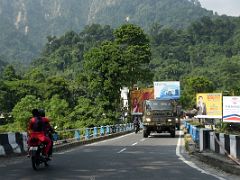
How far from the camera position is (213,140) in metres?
16.7

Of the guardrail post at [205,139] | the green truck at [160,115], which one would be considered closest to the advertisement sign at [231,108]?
the green truck at [160,115]

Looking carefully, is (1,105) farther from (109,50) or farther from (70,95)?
(109,50)

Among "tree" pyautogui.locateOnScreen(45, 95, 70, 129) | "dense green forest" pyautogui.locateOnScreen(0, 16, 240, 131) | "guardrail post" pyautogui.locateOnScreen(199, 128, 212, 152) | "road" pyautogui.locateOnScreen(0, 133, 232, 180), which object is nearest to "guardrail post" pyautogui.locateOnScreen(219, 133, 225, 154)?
"road" pyautogui.locateOnScreen(0, 133, 232, 180)

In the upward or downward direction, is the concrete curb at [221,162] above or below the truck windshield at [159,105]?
below

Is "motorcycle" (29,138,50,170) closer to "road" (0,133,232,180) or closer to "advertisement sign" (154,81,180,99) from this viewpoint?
"road" (0,133,232,180)

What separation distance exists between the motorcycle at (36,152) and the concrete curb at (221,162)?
5002 mm

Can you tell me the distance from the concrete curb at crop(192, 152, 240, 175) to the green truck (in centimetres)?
1674

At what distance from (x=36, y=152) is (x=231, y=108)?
1994 centimetres

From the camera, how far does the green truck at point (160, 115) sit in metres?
33.3

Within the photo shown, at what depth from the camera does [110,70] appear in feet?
159

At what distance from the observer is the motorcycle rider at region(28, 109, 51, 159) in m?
13.0

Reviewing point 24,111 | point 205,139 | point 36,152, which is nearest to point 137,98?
point 24,111

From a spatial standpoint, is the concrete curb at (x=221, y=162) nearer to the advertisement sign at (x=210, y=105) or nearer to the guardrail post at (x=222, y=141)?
the guardrail post at (x=222, y=141)

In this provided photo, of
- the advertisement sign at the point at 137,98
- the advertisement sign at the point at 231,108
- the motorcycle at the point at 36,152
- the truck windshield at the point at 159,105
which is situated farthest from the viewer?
the advertisement sign at the point at 137,98
